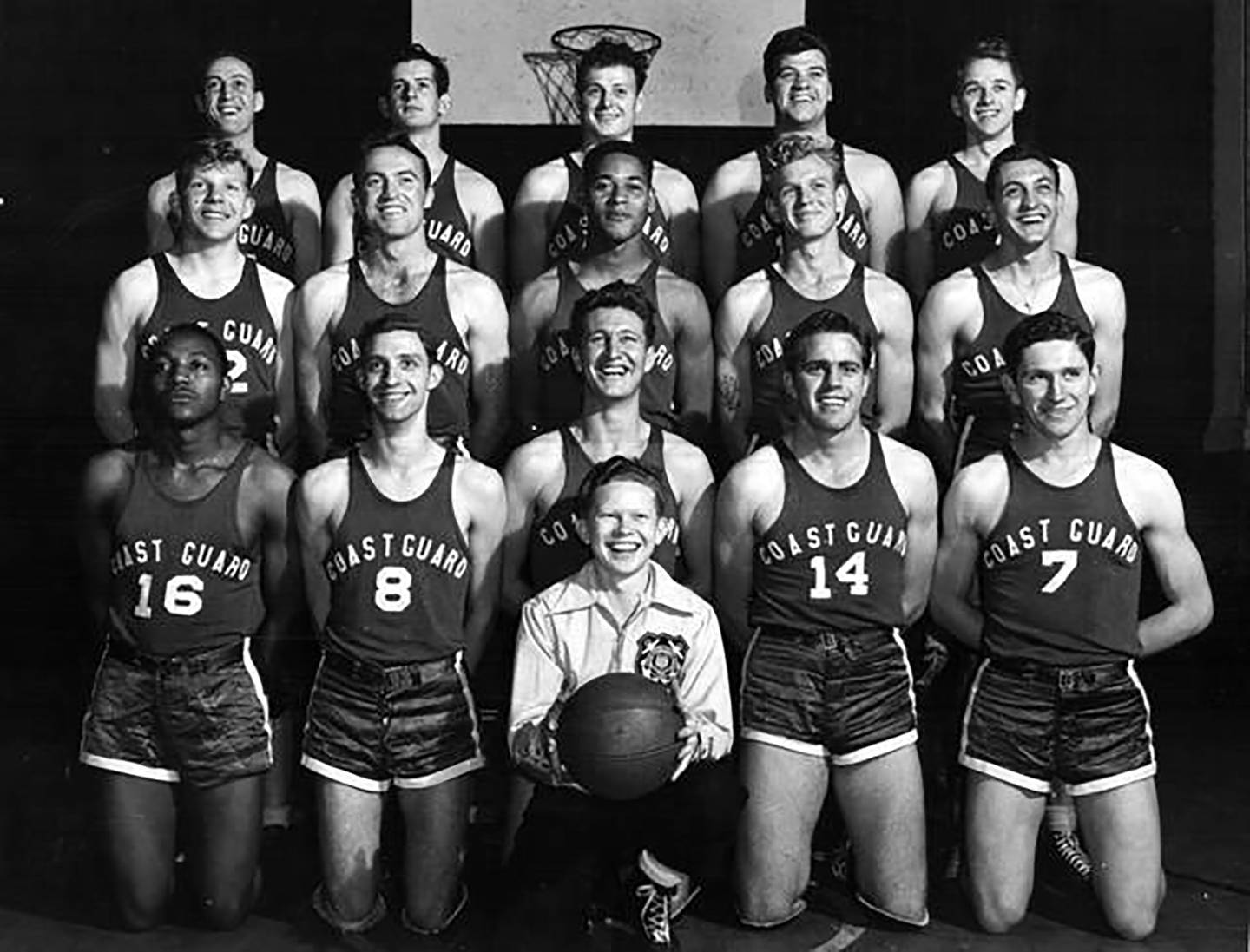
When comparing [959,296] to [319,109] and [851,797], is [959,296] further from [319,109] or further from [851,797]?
[319,109]

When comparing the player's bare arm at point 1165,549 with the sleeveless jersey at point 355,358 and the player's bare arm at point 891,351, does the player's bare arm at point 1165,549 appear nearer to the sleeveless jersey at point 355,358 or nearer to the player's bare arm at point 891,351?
the player's bare arm at point 891,351

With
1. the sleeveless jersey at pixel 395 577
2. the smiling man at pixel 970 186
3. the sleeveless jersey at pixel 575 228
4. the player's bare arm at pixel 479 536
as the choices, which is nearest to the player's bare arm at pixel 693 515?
the player's bare arm at pixel 479 536

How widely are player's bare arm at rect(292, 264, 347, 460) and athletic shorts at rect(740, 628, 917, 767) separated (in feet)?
4.86

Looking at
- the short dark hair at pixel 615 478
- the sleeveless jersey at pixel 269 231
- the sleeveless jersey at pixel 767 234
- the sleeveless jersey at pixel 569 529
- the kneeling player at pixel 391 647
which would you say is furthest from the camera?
the sleeveless jersey at pixel 269 231

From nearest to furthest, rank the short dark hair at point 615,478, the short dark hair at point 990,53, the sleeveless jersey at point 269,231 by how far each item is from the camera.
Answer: the short dark hair at point 615,478
the short dark hair at point 990,53
the sleeveless jersey at point 269,231

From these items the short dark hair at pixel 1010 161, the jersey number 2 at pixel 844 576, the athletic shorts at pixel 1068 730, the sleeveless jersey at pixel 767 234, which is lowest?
the athletic shorts at pixel 1068 730

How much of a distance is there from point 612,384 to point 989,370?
1.18m

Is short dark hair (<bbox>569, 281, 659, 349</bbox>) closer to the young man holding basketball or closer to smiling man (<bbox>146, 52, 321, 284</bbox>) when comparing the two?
the young man holding basketball

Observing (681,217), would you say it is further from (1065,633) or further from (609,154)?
(1065,633)

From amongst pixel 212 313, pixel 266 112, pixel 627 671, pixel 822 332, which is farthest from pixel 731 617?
pixel 266 112

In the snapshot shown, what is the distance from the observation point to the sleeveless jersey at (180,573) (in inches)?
171

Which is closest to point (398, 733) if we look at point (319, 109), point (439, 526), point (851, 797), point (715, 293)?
point (439, 526)

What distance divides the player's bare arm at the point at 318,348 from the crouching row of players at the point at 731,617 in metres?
0.30

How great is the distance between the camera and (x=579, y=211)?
526 centimetres
